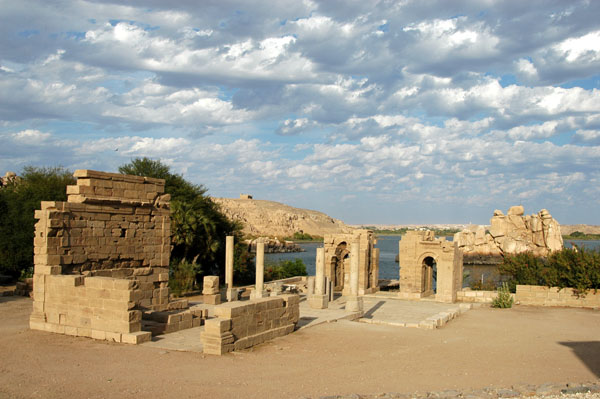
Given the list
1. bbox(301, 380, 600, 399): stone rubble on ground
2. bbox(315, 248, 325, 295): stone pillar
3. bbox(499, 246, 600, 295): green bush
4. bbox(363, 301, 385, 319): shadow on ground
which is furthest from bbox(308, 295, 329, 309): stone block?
bbox(301, 380, 600, 399): stone rubble on ground

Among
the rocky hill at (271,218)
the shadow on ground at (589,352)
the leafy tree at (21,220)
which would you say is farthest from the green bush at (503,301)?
the rocky hill at (271,218)

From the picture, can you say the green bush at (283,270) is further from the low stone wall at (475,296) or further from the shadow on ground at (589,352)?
the shadow on ground at (589,352)

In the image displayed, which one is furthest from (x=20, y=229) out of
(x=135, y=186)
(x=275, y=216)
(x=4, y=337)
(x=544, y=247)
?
(x=275, y=216)

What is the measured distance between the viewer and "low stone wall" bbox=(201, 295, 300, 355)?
10.8m

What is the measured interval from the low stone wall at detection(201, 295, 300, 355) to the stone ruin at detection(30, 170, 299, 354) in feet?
0.07

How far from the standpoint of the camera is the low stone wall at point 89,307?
11539mm

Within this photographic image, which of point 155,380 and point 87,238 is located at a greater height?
point 87,238

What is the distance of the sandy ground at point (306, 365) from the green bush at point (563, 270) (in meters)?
6.55

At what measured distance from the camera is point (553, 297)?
2128cm

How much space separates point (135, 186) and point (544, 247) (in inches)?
2399

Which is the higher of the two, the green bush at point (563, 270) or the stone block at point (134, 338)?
the green bush at point (563, 270)

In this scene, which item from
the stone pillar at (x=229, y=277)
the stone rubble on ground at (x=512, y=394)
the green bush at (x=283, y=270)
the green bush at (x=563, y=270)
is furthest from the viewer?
the green bush at (x=283, y=270)

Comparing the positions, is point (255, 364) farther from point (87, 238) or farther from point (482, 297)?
point (482, 297)

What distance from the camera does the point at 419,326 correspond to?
1573 cm
